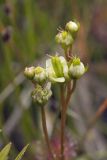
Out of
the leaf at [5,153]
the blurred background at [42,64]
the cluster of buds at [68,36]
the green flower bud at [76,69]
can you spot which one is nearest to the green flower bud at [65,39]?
the cluster of buds at [68,36]

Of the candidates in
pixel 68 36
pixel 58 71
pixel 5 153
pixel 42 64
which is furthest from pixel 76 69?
pixel 42 64

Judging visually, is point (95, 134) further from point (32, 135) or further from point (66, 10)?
point (66, 10)

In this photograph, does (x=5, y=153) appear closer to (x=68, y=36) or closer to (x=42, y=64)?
(x=68, y=36)

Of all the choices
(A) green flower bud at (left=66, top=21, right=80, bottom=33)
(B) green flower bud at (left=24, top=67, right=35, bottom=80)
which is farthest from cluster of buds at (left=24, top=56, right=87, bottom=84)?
(A) green flower bud at (left=66, top=21, right=80, bottom=33)

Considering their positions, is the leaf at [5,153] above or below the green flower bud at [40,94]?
below

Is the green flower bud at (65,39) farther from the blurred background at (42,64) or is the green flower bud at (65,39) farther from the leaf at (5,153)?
the blurred background at (42,64)

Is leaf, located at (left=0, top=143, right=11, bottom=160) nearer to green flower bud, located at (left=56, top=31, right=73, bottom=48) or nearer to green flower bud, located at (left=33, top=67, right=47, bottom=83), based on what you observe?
green flower bud, located at (left=33, top=67, right=47, bottom=83)

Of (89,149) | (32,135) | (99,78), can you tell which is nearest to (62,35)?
(32,135)
